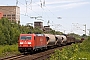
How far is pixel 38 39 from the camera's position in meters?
35.8

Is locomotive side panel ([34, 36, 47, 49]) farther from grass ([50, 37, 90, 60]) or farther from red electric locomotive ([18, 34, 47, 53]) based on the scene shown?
grass ([50, 37, 90, 60])

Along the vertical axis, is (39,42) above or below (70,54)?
below

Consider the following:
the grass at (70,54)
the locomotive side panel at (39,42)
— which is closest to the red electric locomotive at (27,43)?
the locomotive side panel at (39,42)

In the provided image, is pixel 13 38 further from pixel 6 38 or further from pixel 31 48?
pixel 31 48

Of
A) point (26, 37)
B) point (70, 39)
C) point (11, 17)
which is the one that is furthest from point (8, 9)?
point (26, 37)

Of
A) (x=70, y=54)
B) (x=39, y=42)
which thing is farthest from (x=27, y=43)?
(x=70, y=54)

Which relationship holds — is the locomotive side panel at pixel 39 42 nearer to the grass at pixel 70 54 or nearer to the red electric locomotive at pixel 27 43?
the red electric locomotive at pixel 27 43

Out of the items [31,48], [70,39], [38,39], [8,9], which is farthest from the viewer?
[8,9]

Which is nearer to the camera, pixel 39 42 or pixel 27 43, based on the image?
pixel 27 43

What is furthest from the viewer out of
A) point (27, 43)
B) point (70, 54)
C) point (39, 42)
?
point (39, 42)

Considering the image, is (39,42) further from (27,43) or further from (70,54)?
(70,54)

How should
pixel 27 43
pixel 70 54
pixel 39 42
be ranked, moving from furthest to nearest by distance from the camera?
pixel 39 42 → pixel 27 43 → pixel 70 54

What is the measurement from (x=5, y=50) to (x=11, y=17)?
4721 inches

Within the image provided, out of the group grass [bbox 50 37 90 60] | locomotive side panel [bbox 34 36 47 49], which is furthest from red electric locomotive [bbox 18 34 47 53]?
grass [bbox 50 37 90 60]
